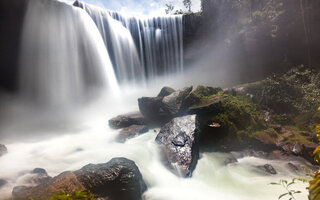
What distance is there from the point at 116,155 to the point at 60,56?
10508 millimetres

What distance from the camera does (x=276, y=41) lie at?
16.1 meters

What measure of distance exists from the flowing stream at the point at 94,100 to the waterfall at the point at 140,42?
112 millimetres

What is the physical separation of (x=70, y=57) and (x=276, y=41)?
18.2 metres

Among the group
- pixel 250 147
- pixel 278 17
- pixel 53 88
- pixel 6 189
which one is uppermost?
pixel 278 17

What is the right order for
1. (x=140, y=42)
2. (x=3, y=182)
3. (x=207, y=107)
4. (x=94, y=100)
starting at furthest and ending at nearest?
(x=140, y=42), (x=94, y=100), (x=207, y=107), (x=3, y=182)

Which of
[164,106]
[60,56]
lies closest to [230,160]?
[164,106]

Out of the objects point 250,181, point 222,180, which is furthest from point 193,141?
point 250,181

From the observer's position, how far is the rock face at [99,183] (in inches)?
157

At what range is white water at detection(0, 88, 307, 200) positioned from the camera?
202 inches

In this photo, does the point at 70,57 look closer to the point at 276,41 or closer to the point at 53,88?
the point at 53,88

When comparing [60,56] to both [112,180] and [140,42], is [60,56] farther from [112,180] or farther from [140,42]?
[112,180]

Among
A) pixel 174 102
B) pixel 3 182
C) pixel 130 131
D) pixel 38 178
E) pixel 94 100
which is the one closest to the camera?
pixel 3 182

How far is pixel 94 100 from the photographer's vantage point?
15.4 meters

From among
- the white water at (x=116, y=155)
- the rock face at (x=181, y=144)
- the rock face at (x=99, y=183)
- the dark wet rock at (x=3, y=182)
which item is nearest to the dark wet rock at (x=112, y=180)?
the rock face at (x=99, y=183)
